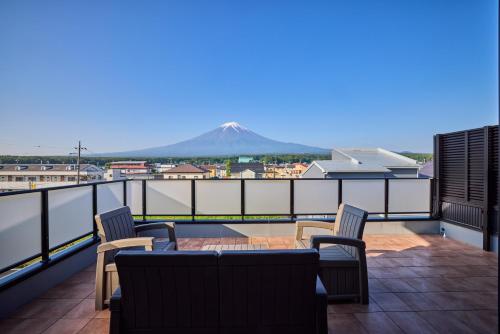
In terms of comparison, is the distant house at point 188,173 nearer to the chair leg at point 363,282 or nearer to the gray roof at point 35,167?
the chair leg at point 363,282

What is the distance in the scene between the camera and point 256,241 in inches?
216

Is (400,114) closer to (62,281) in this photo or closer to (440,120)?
(440,120)

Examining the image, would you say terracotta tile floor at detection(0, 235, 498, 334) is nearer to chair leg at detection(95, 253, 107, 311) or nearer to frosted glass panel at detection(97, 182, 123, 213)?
chair leg at detection(95, 253, 107, 311)

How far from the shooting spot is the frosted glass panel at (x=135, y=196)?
5.87 m

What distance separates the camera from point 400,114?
94.3ft

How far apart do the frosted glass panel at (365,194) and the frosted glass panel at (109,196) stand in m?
4.37

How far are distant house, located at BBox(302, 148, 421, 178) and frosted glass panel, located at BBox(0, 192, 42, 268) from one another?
6.66 m

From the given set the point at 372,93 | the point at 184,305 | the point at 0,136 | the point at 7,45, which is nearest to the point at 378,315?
the point at 184,305

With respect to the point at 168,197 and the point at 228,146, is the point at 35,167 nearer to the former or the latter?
the point at 228,146

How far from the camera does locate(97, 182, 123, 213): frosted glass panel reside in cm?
482

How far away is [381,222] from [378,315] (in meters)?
3.57

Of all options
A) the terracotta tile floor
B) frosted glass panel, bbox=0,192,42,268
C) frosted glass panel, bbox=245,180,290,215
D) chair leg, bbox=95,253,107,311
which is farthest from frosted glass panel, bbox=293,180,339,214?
frosted glass panel, bbox=0,192,42,268

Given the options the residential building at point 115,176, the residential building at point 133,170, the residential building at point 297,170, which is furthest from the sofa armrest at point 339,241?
the residential building at point 297,170

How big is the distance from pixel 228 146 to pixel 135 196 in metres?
27.2
